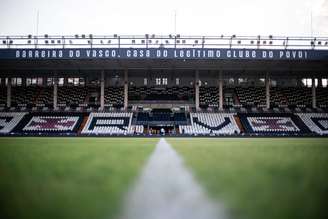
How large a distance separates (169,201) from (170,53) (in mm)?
29501

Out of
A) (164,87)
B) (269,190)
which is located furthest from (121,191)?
(164,87)

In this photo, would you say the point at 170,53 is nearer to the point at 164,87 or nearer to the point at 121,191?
the point at 164,87

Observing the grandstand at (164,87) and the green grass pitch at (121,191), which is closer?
the green grass pitch at (121,191)

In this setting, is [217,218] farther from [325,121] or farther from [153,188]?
[325,121]

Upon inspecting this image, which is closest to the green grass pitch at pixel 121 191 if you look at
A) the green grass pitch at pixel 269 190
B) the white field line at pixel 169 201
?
the green grass pitch at pixel 269 190

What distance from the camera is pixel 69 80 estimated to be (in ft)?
138

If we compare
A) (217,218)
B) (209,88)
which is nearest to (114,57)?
(209,88)

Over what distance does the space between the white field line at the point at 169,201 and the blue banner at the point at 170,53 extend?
27859 millimetres

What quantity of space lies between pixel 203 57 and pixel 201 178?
27.9 meters

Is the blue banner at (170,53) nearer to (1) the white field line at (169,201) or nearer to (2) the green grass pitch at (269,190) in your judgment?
(2) the green grass pitch at (269,190)

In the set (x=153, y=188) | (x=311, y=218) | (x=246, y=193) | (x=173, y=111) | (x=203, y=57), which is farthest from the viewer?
(x=173, y=111)

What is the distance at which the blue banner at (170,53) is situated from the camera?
107 feet

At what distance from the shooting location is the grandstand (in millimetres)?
32969

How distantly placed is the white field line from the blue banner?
91.4ft
